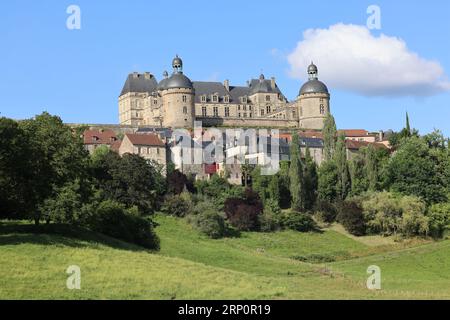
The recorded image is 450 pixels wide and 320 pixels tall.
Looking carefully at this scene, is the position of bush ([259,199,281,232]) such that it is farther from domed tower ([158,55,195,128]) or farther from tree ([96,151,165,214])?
domed tower ([158,55,195,128])

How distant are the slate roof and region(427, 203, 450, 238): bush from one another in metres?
60.4

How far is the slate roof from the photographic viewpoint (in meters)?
126

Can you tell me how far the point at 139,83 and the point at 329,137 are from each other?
47.5 meters

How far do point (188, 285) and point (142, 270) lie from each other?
10.7ft

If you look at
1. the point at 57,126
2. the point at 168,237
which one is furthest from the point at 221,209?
the point at 57,126

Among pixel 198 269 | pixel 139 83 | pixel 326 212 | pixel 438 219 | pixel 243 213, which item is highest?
pixel 139 83

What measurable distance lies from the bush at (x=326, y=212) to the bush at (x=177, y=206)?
12023mm

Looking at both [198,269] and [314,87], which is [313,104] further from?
[198,269]

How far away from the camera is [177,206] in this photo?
72.8 m

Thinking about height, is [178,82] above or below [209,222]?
above

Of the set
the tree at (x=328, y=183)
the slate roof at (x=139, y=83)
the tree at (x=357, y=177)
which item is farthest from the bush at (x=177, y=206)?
the slate roof at (x=139, y=83)

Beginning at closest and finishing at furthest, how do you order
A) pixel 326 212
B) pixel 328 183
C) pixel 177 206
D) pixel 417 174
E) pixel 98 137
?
1. pixel 177 206
2. pixel 326 212
3. pixel 417 174
4. pixel 328 183
5. pixel 98 137

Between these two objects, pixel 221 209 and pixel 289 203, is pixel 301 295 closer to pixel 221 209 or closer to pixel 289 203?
pixel 221 209

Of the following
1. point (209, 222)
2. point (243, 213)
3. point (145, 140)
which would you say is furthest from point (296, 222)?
point (145, 140)
